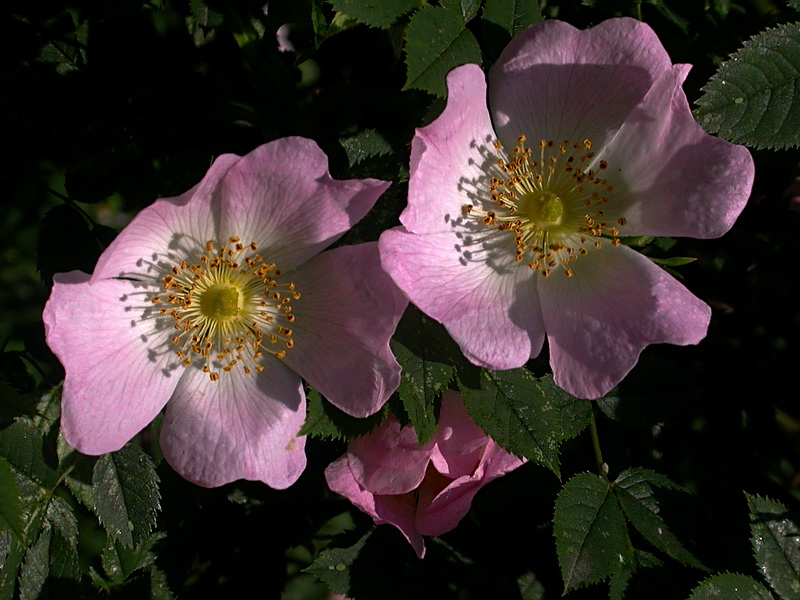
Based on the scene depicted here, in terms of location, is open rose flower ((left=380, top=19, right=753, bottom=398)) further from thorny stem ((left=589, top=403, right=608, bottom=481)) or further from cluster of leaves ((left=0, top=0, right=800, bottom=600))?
thorny stem ((left=589, top=403, right=608, bottom=481))

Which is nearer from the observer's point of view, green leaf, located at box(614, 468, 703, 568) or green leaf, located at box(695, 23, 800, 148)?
green leaf, located at box(695, 23, 800, 148)

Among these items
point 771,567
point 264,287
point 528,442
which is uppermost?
point 264,287

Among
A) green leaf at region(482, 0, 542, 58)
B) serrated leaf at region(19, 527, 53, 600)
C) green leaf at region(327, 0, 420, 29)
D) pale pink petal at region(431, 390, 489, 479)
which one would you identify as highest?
green leaf at region(327, 0, 420, 29)

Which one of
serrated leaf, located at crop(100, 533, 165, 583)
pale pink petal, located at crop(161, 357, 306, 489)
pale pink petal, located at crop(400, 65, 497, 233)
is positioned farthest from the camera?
serrated leaf, located at crop(100, 533, 165, 583)

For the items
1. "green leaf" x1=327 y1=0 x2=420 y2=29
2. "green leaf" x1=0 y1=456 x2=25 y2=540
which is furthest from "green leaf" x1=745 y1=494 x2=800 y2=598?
"green leaf" x1=0 y1=456 x2=25 y2=540

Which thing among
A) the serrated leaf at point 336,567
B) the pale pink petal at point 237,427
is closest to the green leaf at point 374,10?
the pale pink petal at point 237,427

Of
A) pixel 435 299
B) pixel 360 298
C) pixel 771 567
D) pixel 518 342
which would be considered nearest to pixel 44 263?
pixel 360 298

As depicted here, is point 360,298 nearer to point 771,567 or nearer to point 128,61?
point 128,61
